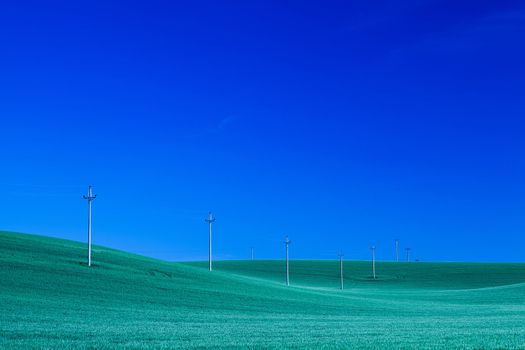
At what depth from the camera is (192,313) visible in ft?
113

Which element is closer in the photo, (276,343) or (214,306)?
(276,343)

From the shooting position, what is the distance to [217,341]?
55.3 ft

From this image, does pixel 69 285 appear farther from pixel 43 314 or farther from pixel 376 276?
pixel 376 276

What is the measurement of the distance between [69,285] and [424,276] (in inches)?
3114

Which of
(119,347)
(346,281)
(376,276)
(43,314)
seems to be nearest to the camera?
(119,347)

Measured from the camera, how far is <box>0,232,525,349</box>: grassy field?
16.8 meters

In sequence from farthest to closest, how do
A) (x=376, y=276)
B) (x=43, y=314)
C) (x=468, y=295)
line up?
1. (x=376, y=276)
2. (x=468, y=295)
3. (x=43, y=314)

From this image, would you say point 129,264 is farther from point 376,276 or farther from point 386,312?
point 376,276

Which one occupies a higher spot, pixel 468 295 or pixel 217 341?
pixel 217 341

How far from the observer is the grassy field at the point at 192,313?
1681cm

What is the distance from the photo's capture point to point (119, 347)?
1509 centimetres

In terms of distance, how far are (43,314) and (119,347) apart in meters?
15.6

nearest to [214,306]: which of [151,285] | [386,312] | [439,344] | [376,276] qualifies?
[151,285]

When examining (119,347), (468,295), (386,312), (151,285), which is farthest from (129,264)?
(119,347)
